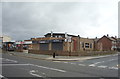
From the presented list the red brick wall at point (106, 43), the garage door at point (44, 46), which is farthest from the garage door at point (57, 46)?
the red brick wall at point (106, 43)

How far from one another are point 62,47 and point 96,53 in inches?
409

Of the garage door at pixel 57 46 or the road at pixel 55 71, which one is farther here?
the garage door at pixel 57 46

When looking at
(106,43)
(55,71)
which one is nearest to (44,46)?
(55,71)

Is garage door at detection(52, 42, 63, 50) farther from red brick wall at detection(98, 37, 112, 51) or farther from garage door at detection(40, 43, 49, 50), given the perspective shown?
red brick wall at detection(98, 37, 112, 51)

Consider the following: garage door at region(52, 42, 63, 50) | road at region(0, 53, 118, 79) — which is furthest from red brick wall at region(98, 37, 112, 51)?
road at region(0, 53, 118, 79)

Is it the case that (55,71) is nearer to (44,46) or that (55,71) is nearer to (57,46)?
(57,46)

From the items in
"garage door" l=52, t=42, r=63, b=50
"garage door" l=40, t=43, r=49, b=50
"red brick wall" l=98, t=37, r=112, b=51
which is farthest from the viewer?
"red brick wall" l=98, t=37, r=112, b=51

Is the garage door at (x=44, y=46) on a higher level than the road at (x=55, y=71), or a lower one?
higher

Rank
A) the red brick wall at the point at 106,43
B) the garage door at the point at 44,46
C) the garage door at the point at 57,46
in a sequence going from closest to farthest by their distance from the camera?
the garage door at the point at 57,46, the garage door at the point at 44,46, the red brick wall at the point at 106,43

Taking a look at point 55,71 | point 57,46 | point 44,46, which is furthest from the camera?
point 44,46

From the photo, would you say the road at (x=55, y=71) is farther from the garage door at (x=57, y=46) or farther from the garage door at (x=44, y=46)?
the garage door at (x=44, y=46)

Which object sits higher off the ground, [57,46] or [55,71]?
[57,46]

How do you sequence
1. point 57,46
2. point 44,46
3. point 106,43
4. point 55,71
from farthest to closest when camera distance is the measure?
point 106,43 < point 44,46 < point 57,46 < point 55,71

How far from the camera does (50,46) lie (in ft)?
141
